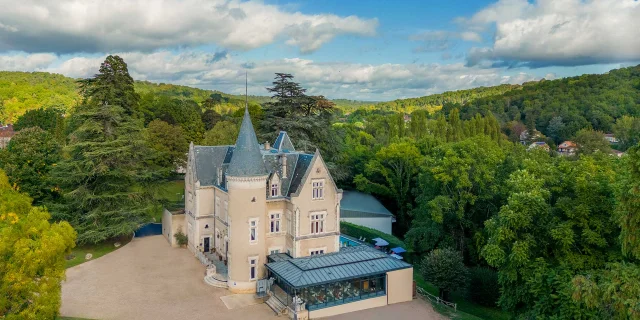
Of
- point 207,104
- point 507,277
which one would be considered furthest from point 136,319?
point 207,104

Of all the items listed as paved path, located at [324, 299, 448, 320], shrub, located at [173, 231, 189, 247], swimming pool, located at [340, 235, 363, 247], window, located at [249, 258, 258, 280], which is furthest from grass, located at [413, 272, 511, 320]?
shrub, located at [173, 231, 189, 247]

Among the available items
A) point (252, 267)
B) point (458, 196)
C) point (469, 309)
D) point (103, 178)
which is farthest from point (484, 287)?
point (103, 178)

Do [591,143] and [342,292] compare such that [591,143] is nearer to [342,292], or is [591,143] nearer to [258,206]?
[342,292]

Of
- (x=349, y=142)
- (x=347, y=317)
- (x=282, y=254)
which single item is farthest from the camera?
(x=349, y=142)

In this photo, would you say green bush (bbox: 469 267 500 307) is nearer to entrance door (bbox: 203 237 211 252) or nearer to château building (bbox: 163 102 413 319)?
château building (bbox: 163 102 413 319)

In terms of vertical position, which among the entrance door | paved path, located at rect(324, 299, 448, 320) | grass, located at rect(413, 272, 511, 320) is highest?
the entrance door

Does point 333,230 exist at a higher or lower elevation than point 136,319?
higher

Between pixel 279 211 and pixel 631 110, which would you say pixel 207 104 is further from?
pixel 631 110
